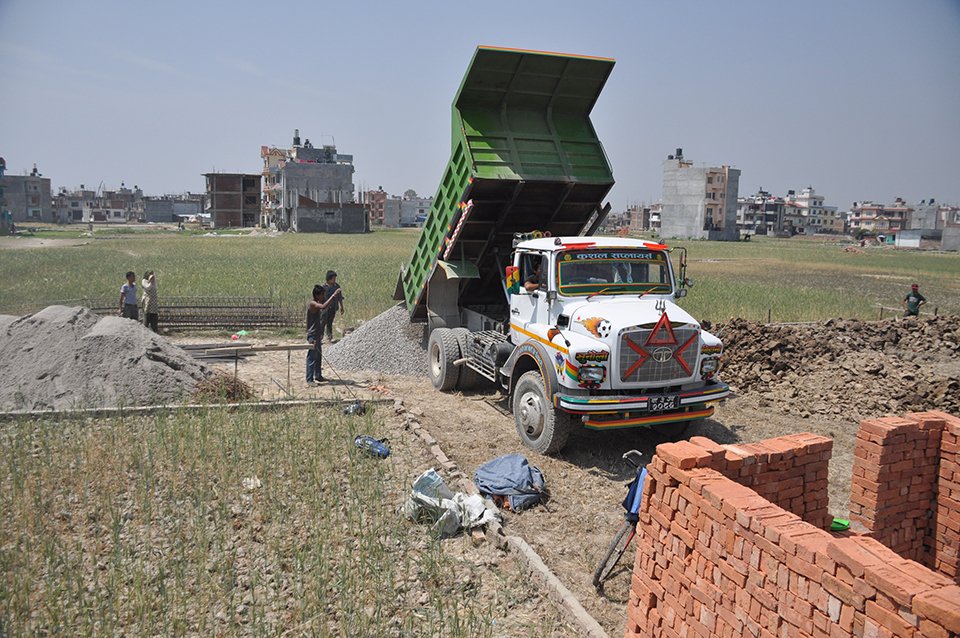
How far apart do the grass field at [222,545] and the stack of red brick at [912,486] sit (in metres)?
2.79

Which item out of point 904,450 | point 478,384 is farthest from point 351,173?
point 904,450

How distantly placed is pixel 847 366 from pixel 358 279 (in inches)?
745

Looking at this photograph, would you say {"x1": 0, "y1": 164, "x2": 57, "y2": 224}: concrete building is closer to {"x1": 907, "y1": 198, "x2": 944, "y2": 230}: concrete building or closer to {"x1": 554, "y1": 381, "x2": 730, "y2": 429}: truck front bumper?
{"x1": 554, "y1": 381, "x2": 730, "y2": 429}: truck front bumper

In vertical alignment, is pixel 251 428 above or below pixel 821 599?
below

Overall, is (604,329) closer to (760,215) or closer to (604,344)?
(604,344)

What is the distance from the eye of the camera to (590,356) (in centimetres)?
744

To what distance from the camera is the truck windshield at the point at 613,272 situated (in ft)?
27.8

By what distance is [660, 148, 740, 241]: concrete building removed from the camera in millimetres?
94438

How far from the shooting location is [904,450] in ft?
17.9

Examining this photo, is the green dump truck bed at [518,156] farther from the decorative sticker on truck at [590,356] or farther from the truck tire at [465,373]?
the decorative sticker on truck at [590,356]

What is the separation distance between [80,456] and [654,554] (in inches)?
235

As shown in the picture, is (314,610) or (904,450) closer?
(314,610)

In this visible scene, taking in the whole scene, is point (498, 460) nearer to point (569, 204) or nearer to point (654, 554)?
point (654, 554)

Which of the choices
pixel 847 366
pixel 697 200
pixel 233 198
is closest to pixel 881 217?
pixel 697 200
